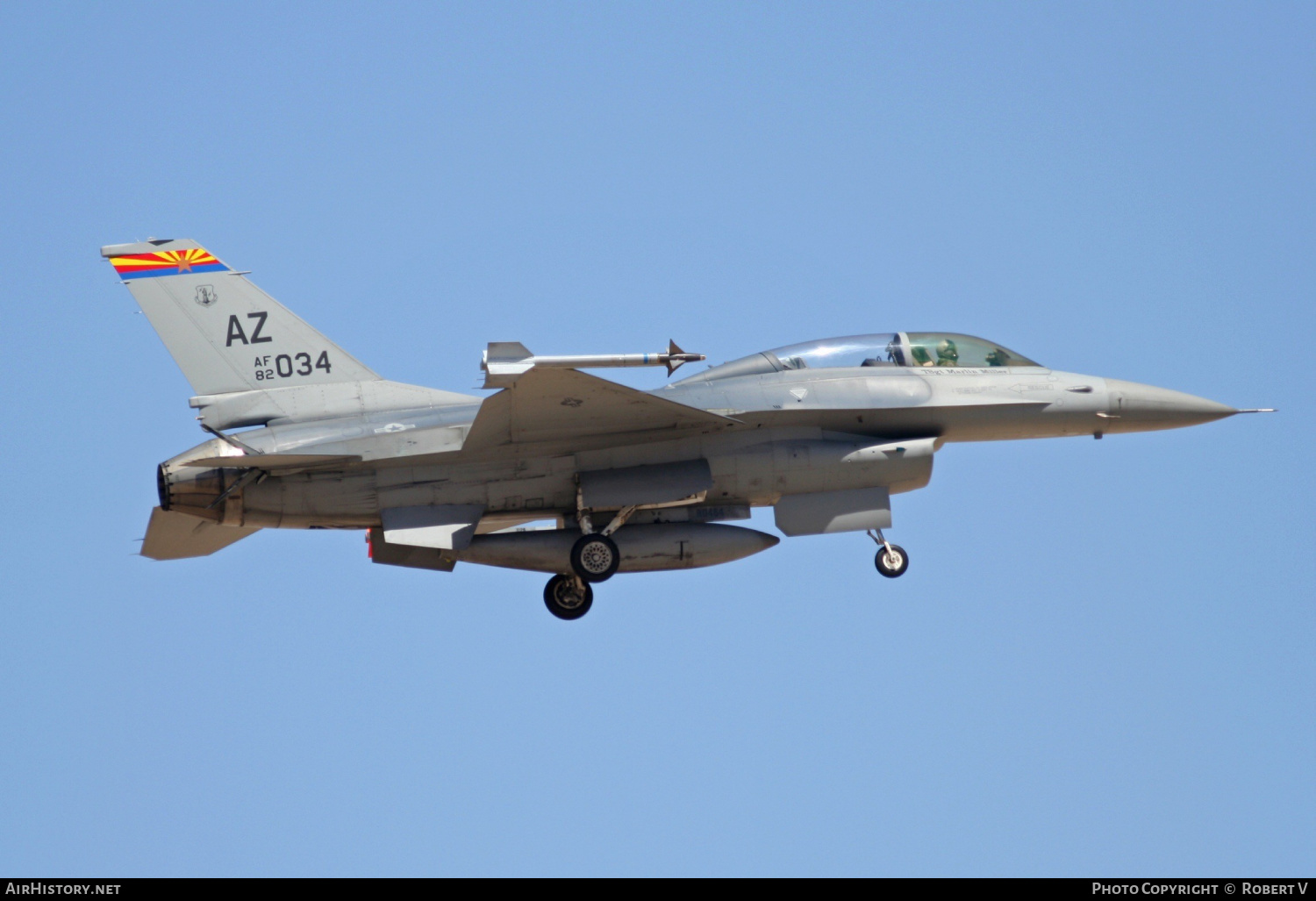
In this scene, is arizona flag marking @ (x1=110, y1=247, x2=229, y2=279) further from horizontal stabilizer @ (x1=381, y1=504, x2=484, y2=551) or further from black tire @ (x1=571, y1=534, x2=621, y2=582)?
black tire @ (x1=571, y1=534, x2=621, y2=582)

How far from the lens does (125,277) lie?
1770 centimetres

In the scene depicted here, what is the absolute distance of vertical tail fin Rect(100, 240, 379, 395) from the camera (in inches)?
688

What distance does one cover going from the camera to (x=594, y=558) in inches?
676

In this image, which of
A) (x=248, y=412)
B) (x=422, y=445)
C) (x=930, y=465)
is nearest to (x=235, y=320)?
(x=248, y=412)

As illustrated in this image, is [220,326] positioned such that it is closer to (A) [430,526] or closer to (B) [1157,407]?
(A) [430,526]

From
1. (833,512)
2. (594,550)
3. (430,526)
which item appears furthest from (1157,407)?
(430,526)

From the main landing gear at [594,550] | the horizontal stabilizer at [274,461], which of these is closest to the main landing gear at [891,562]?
the main landing gear at [594,550]

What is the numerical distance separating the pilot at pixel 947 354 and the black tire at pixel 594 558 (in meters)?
4.52

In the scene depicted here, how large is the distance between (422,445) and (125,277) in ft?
13.9

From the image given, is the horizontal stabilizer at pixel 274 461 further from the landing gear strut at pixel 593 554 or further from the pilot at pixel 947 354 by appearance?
the pilot at pixel 947 354

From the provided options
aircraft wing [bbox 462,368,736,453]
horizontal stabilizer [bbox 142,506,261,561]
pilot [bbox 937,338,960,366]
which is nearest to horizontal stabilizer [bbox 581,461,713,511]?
aircraft wing [bbox 462,368,736,453]

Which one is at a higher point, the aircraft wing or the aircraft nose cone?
the aircraft nose cone

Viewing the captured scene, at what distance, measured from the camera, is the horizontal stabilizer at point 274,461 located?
52.7 ft

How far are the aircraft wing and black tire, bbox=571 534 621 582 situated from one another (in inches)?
49.6
